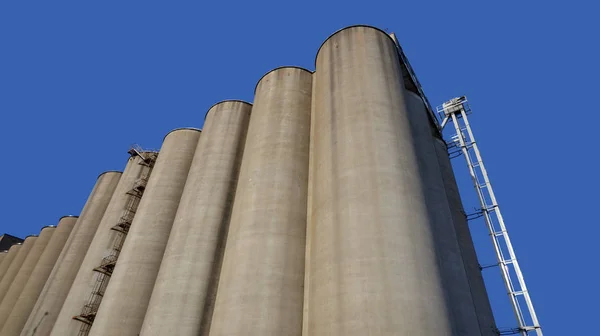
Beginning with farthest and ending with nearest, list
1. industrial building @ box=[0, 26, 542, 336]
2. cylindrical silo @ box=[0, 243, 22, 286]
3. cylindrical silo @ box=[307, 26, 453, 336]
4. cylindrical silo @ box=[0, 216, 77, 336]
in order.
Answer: cylindrical silo @ box=[0, 243, 22, 286] < cylindrical silo @ box=[0, 216, 77, 336] < industrial building @ box=[0, 26, 542, 336] < cylindrical silo @ box=[307, 26, 453, 336]

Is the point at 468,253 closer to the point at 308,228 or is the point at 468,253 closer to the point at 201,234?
the point at 308,228

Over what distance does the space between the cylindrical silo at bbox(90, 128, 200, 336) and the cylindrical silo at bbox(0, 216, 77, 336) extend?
602 inches

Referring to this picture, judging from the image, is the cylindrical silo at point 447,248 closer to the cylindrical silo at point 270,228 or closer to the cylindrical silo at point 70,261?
the cylindrical silo at point 270,228

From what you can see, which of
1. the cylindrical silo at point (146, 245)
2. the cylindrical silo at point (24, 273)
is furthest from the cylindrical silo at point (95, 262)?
the cylindrical silo at point (24, 273)

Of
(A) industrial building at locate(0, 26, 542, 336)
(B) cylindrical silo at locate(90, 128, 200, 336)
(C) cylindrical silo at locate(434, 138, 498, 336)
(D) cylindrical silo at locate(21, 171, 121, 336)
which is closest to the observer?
(A) industrial building at locate(0, 26, 542, 336)

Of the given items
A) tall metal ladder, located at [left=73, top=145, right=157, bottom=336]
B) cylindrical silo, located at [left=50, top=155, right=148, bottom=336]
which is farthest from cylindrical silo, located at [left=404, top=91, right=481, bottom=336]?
cylindrical silo, located at [left=50, top=155, right=148, bottom=336]

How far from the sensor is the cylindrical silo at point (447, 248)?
15273mm

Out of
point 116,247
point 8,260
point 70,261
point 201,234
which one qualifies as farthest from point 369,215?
point 8,260

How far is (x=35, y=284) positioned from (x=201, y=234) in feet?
76.2

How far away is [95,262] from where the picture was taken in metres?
28.6

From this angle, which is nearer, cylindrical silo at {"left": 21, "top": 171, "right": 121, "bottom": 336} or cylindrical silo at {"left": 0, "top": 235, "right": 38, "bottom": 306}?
cylindrical silo at {"left": 21, "top": 171, "right": 121, "bottom": 336}

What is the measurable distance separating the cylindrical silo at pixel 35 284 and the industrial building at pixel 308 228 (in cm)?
485

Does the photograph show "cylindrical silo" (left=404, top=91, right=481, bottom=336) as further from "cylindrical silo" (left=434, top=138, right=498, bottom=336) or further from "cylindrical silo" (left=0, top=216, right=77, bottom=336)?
"cylindrical silo" (left=0, top=216, right=77, bottom=336)

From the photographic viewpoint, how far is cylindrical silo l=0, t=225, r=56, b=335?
121 ft
